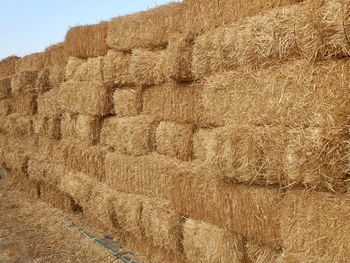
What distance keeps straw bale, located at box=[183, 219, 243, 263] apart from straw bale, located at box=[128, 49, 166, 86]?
6.17ft

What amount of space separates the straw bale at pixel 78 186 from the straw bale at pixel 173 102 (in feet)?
6.18

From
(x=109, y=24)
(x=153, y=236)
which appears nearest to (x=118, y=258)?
(x=153, y=236)

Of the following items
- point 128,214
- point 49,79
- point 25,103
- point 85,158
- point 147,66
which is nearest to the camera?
point 147,66

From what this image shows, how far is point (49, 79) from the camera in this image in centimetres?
727

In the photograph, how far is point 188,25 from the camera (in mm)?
3998

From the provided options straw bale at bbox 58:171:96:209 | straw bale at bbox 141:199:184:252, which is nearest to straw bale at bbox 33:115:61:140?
straw bale at bbox 58:171:96:209

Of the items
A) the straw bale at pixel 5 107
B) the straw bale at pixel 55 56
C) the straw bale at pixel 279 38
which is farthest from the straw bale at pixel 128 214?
the straw bale at pixel 5 107

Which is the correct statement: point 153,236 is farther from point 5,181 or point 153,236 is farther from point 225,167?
point 5,181

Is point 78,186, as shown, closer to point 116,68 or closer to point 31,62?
point 116,68

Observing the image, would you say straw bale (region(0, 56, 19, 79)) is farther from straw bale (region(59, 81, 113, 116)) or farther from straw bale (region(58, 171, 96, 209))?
straw bale (region(58, 171, 96, 209))

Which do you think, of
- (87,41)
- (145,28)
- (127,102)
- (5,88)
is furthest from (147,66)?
(5,88)

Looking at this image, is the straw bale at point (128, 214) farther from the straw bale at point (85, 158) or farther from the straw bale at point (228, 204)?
the straw bale at point (228, 204)

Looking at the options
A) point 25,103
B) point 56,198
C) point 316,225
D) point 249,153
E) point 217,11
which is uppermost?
point 217,11

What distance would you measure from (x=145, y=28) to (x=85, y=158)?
249 cm
